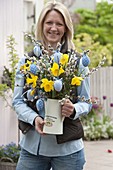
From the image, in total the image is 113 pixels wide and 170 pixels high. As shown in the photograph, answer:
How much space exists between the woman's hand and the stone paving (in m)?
4.02

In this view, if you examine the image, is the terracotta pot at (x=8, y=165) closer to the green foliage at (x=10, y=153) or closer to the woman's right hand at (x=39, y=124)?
the green foliage at (x=10, y=153)

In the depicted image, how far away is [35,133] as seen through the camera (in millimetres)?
2844

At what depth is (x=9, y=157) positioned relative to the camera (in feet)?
17.5

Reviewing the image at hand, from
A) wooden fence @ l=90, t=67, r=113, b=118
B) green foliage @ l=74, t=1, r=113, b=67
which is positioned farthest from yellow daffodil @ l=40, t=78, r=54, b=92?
green foliage @ l=74, t=1, r=113, b=67

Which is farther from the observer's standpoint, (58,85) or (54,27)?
(54,27)

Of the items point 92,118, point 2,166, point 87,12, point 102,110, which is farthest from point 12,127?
point 87,12

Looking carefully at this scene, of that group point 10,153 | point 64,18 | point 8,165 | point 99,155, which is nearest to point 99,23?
point 99,155

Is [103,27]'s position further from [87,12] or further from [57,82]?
[57,82]

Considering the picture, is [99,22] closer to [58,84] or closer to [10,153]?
[10,153]

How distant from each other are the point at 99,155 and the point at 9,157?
2.87 m

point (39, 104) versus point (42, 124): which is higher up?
point (39, 104)

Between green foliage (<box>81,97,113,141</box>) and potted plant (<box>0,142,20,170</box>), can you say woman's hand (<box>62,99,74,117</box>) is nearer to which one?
potted plant (<box>0,142,20,170</box>)

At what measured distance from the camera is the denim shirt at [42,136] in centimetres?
278

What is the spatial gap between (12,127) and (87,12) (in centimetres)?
1400
